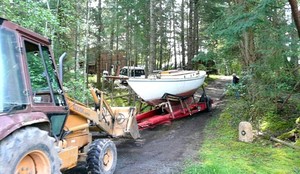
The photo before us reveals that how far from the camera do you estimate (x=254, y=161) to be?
6.24 m

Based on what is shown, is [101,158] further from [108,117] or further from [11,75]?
[11,75]

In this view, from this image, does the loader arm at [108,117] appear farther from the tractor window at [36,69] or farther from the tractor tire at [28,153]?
the tractor tire at [28,153]

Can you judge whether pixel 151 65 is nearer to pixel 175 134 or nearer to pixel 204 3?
pixel 175 134

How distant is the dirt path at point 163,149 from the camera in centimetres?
588

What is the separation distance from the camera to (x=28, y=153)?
9.95 ft

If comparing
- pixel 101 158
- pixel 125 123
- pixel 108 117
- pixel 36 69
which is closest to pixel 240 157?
pixel 125 123

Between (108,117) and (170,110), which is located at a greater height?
(108,117)

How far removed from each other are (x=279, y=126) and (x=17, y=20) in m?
7.54

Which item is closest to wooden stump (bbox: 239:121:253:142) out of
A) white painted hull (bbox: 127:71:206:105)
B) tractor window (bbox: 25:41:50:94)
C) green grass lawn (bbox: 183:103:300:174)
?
green grass lawn (bbox: 183:103:300:174)

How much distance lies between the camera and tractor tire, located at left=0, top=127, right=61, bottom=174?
2.79m

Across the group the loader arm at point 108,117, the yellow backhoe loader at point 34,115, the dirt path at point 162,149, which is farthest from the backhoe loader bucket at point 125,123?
the yellow backhoe loader at point 34,115

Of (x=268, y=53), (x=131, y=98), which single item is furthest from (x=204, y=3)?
(x=268, y=53)

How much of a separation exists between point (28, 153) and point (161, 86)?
24.1 feet

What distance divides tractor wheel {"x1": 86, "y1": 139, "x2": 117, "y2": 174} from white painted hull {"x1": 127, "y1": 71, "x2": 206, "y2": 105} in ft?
15.4
